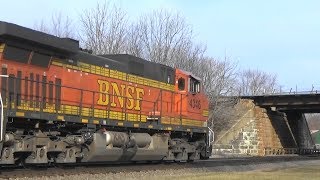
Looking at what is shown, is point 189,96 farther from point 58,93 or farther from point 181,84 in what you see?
point 58,93

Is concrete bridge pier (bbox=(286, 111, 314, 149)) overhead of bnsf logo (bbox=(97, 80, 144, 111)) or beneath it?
beneath

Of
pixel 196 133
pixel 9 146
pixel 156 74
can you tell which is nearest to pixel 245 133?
pixel 196 133

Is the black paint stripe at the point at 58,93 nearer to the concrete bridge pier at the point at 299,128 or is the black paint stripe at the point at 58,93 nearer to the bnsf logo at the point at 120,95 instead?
the bnsf logo at the point at 120,95

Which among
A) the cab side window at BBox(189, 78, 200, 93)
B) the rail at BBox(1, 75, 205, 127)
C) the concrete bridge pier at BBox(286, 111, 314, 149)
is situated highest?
the cab side window at BBox(189, 78, 200, 93)

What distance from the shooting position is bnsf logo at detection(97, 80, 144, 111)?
16636mm

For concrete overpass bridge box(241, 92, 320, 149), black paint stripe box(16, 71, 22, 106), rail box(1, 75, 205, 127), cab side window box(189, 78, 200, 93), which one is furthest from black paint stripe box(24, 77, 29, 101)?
concrete overpass bridge box(241, 92, 320, 149)

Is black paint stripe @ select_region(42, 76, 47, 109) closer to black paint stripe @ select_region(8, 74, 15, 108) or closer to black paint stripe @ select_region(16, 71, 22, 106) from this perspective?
black paint stripe @ select_region(16, 71, 22, 106)

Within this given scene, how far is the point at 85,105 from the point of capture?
1557cm

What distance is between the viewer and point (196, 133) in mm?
22047

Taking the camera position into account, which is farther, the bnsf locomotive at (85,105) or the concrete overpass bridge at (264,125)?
the concrete overpass bridge at (264,125)

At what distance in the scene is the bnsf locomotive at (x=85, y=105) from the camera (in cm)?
1291

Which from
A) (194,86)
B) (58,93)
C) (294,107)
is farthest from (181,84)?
(294,107)

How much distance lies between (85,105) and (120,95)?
2.18 metres

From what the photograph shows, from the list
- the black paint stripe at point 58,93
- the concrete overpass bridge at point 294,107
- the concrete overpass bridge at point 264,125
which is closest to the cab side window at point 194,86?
the black paint stripe at point 58,93
